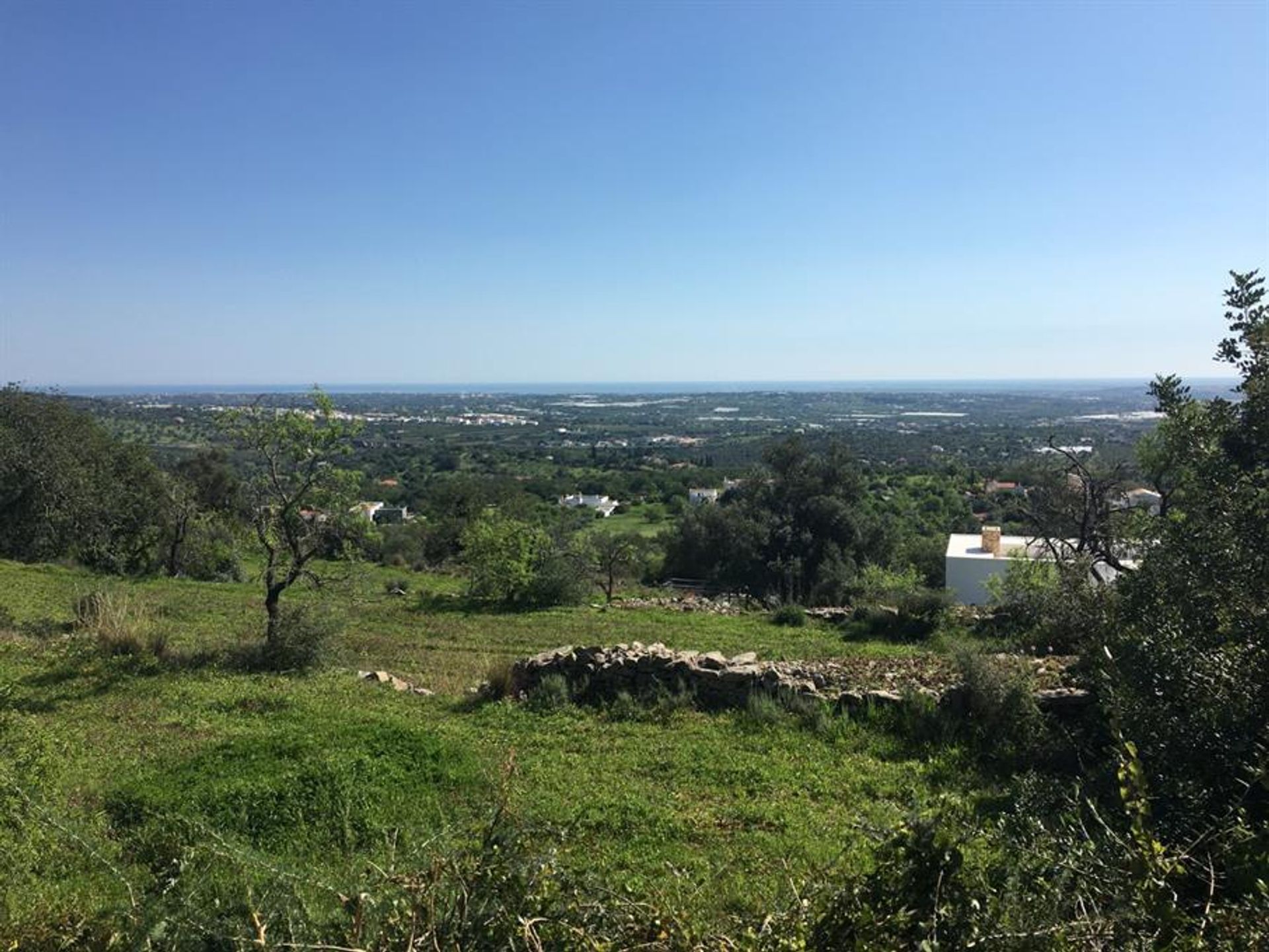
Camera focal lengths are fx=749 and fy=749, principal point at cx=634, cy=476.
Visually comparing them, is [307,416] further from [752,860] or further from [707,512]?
[707,512]

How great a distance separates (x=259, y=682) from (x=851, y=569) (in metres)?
20.3

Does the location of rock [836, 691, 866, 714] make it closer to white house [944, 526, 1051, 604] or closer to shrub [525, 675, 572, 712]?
shrub [525, 675, 572, 712]

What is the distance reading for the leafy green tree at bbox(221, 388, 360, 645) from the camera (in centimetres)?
1145

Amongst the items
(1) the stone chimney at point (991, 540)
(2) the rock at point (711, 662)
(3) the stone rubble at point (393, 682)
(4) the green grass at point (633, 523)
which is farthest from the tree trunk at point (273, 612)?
(4) the green grass at point (633, 523)

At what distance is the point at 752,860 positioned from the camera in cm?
545

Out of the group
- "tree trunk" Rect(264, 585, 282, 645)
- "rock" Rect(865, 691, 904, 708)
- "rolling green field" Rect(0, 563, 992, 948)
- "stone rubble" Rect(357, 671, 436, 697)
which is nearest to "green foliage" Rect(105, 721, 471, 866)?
"rolling green field" Rect(0, 563, 992, 948)

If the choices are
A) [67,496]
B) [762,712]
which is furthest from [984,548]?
[67,496]

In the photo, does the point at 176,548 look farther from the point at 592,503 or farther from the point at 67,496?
the point at 592,503

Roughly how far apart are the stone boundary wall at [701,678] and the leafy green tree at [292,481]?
13.3 ft

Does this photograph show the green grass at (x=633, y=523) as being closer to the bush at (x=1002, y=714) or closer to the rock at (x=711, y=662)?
the rock at (x=711, y=662)

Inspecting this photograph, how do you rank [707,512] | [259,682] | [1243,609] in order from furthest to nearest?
[707,512] < [259,682] < [1243,609]

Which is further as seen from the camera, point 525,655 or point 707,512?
point 707,512

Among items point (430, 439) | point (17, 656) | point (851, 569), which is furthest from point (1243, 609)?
point (430, 439)

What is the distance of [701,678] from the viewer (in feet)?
31.4
